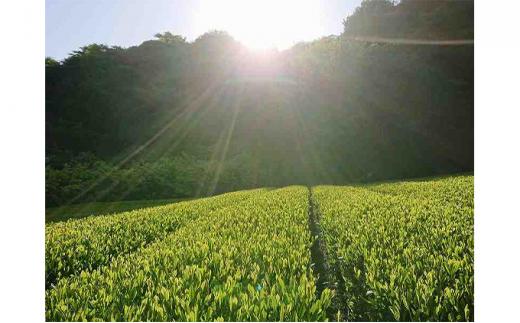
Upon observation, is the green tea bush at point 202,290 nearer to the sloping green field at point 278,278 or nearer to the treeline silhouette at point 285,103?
the sloping green field at point 278,278

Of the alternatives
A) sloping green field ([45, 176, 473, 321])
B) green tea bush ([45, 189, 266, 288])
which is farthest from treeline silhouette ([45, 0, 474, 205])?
sloping green field ([45, 176, 473, 321])

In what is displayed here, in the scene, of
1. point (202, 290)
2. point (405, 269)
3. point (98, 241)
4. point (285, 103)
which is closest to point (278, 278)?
point (202, 290)

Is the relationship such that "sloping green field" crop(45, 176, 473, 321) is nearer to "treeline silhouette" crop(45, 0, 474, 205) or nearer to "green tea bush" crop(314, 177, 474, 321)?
"green tea bush" crop(314, 177, 474, 321)

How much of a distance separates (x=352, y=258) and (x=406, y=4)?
4701cm

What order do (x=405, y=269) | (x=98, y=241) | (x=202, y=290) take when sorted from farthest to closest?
1. (x=98, y=241)
2. (x=405, y=269)
3. (x=202, y=290)

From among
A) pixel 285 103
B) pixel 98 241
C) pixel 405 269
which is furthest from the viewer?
pixel 285 103

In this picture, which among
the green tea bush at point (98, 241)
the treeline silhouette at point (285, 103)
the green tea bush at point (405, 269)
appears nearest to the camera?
the green tea bush at point (405, 269)

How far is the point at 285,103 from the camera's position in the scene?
39000mm

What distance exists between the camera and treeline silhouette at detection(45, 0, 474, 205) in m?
35.2

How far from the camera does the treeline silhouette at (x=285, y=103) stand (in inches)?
1387

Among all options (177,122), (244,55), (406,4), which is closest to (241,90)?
(244,55)

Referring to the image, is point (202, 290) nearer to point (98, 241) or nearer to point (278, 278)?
point (278, 278)

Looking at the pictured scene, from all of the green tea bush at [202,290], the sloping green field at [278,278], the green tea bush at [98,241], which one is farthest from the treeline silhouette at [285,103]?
the green tea bush at [202,290]
